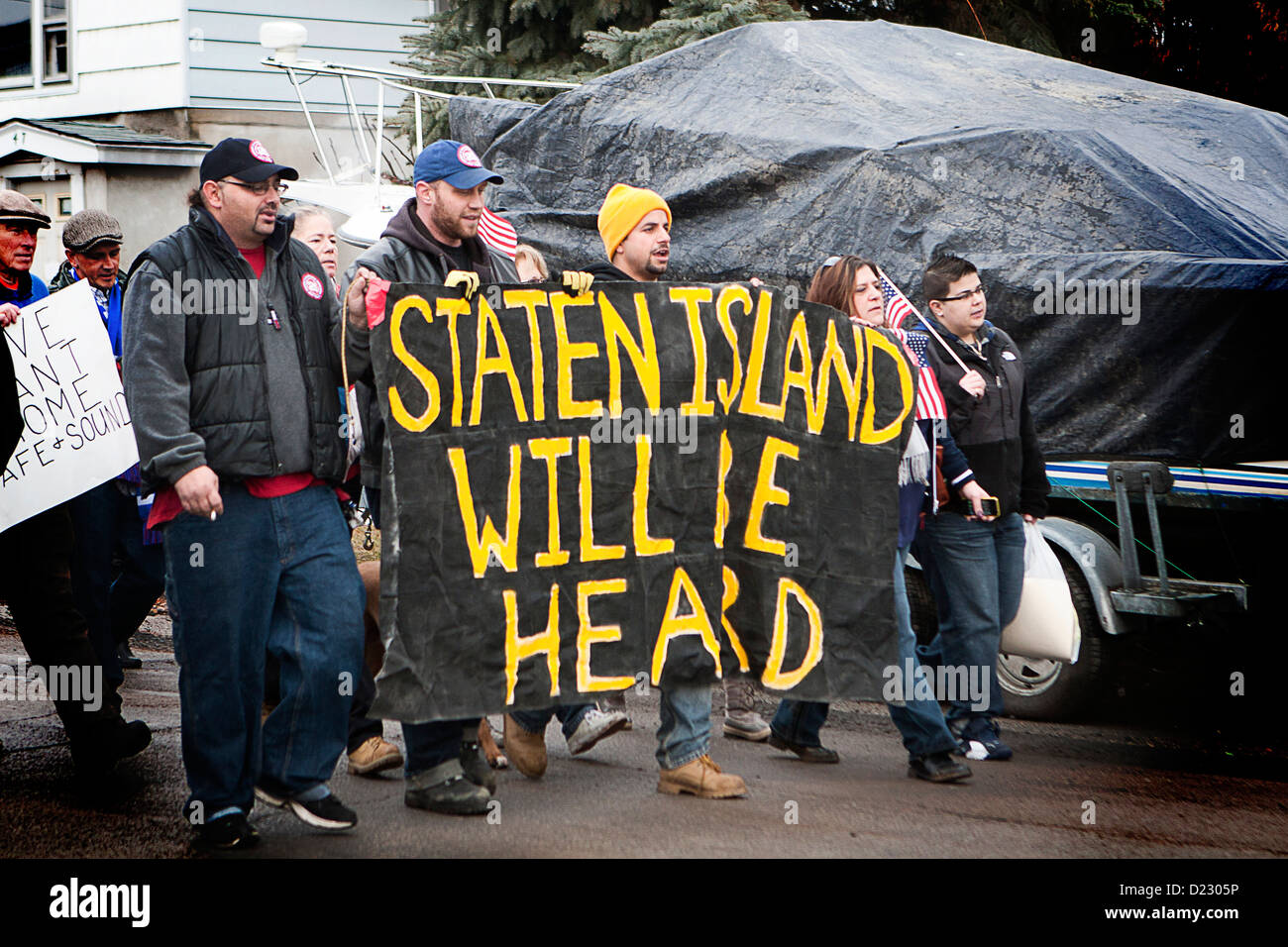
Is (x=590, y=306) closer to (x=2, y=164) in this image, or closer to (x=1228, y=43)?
(x=1228, y=43)

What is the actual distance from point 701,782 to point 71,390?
3129 mm

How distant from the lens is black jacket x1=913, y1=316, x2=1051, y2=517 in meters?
6.24

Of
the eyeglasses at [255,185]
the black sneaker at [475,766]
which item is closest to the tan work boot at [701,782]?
the black sneaker at [475,766]

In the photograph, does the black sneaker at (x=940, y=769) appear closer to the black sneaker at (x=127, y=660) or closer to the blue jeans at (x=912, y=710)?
the blue jeans at (x=912, y=710)

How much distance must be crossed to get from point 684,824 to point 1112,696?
2.96 m

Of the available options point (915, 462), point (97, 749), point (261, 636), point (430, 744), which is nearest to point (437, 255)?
point (261, 636)

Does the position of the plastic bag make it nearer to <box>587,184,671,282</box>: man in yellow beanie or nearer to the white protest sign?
<box>587,184,671,282</box>: man in yellow beanie

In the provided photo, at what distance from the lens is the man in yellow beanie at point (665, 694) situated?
539 centimetres

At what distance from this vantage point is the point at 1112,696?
7.13 m

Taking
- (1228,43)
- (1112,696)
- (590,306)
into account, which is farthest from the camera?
(1228,43)

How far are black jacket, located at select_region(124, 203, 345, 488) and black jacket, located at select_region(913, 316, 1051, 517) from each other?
107 inches

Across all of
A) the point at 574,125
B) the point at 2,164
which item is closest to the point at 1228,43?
the point at 574,125

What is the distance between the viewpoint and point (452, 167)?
5129mm

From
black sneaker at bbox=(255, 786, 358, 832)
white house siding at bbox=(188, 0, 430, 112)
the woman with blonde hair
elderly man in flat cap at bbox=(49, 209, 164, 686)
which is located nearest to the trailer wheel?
the woman with blonde hair
